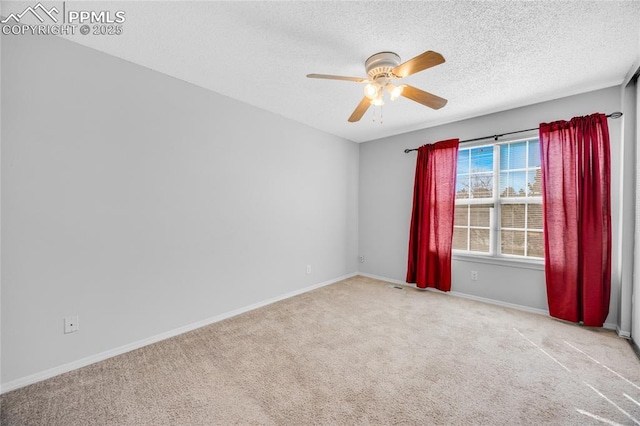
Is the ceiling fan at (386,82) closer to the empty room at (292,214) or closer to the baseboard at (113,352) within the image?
the empty room at (292,214)

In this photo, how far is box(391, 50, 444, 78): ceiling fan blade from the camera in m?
1.61

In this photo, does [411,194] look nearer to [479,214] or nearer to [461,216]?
[461,216]

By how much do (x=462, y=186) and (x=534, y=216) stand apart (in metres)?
0.91

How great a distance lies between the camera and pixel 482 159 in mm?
3547

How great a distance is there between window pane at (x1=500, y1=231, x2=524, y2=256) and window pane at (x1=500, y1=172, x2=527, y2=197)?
0.49 m

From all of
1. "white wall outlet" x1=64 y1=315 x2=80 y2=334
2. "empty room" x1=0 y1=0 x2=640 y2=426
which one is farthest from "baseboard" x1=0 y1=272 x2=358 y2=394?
"white wall outlet" x1=64 y1=315 x2=80 y2=334

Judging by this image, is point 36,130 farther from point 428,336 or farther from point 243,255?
point 428,336

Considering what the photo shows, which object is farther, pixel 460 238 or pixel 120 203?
pixel 460 238

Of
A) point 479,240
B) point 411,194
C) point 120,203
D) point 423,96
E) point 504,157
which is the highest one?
point 423,96

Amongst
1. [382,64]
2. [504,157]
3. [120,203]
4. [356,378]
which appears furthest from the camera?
[504,157]

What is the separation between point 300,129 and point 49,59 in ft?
8.35

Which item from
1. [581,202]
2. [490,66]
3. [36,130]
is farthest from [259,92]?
[581,202]

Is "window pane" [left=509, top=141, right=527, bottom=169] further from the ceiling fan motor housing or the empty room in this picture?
the ceiling fan motor housing

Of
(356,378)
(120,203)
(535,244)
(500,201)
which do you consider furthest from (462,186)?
(120,203)
